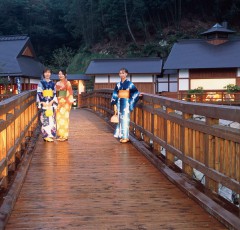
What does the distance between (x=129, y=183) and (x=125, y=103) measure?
3270 mm

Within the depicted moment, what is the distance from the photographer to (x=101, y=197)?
4648 millimetres

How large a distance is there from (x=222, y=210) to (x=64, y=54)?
55.1 metres

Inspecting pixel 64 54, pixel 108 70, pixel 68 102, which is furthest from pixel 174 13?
pixel 68 102

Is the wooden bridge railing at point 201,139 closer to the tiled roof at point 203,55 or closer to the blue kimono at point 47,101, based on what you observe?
the blue kimono at point 47,101

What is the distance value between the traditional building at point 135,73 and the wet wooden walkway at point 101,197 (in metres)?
26.7

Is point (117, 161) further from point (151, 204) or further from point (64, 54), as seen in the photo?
point (64, 54)

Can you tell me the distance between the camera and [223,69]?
99.8 feet

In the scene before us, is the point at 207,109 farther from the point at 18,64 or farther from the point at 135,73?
the point at 18,64

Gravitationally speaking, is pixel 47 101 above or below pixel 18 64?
below

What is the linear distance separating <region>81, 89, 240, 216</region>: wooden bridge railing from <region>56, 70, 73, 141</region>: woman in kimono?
7.59 feet

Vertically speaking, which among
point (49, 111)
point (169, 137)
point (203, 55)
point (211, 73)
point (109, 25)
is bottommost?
point (169, 137)

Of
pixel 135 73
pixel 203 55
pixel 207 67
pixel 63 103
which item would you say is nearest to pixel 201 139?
pixel 63 103

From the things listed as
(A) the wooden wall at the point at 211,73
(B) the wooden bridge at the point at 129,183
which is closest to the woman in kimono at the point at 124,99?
(B) the wooden bridge at the point at 129,183

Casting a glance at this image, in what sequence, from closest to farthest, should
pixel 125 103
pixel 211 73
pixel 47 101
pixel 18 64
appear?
Answer: pixel 125 103, pixel 47 101, pixel 211 73, pixel 18 64
